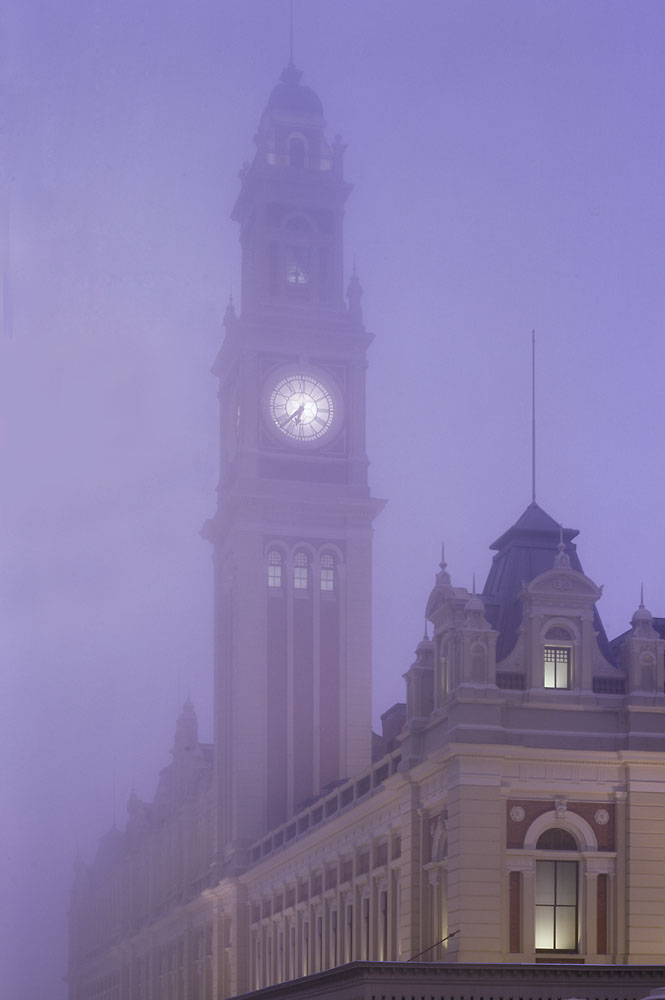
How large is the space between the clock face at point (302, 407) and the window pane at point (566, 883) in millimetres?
48305

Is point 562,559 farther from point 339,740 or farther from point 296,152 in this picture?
point 296,152

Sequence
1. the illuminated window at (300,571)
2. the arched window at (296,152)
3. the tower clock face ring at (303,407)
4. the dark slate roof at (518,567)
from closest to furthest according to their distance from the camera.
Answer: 1. the dark slate roof at (518,567)
2. the illuminated window at (300,571)
3. the tower clock face ring at (303,407)
4. the arched window at (296,152)

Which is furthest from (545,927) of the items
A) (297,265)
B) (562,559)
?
(297,265)

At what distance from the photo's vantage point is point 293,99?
344 feet

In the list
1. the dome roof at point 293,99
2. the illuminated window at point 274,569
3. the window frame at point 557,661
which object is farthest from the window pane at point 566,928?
the dome roof at point 293,99

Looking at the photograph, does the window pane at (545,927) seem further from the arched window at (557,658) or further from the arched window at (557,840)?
the arched window at (557,658)

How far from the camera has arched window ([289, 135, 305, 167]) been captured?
103000 mm

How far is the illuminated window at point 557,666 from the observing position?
52281mm

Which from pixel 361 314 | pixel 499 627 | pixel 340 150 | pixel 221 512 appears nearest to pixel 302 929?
pixel 499 627

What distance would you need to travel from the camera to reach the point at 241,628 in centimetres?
9450

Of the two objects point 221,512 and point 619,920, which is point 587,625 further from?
point 221,512

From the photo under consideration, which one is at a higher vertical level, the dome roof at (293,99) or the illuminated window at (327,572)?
the dome roof at (293,99)

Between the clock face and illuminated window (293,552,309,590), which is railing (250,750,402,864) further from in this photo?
the clock face

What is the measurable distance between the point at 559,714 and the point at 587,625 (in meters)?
2.66
